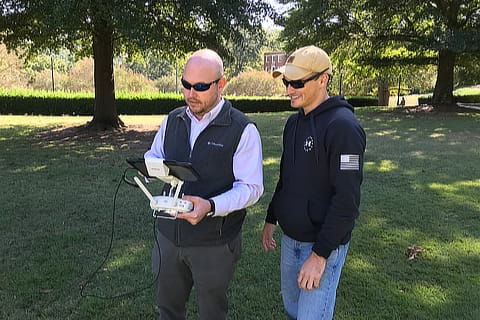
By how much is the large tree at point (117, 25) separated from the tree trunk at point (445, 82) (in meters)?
10.4

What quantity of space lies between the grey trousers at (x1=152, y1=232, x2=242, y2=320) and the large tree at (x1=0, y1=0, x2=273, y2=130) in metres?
7.36

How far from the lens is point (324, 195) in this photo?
192cm

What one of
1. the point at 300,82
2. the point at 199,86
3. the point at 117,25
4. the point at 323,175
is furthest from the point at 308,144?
the point at 117,25

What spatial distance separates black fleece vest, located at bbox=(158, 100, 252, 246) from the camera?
2.05m

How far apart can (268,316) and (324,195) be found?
140 cm

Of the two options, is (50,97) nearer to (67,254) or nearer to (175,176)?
(67,254)

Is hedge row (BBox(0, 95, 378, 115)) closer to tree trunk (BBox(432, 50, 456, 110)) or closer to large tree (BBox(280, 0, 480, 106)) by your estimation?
large tree (BBox(280, 0, 480, 106))

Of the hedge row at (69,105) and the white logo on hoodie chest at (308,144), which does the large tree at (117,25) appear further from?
the hedge row at (69,105)

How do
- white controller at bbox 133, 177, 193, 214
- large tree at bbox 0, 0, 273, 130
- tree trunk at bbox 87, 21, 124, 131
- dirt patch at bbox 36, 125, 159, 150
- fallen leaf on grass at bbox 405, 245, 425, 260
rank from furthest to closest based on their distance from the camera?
1. tree trunk at bbox 87, 21, 124, 131
2. dirt patch at bbox 36, 125, 159, 150
3. large tree at bbox 0, 0, 273, 130
4. fallen leaf on grass at bbox 405, 245, 425, 260
5. white controller at bbox 133, 177, 193, 214

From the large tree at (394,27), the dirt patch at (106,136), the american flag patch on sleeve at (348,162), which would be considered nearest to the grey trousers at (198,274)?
the american flag patch on sleeve at (348,162)

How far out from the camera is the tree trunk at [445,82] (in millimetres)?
17969

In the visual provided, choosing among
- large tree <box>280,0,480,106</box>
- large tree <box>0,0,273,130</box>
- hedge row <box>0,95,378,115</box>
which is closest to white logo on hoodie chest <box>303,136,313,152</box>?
large tree <box>0,0,273,130</box>

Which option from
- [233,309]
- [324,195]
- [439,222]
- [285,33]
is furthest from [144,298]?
[285,33]

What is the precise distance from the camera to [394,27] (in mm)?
17656
